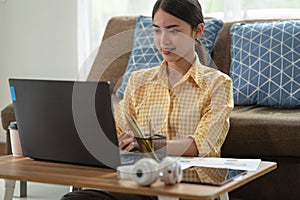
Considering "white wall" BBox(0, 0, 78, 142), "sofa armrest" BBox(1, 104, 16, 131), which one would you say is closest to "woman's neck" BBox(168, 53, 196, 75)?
"sofa armrest" BBox(1, 104, 16, 131)

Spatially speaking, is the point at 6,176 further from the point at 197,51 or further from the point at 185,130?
the point at 197,51

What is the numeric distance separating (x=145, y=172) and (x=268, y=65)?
1.75m

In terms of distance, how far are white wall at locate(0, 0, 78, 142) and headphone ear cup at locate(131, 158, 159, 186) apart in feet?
9.79

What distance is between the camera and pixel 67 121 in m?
1.74

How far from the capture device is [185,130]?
6.98 feet

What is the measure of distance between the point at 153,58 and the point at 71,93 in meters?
1.69

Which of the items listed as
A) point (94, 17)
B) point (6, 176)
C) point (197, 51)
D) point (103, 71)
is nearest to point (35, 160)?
point (6, 176)

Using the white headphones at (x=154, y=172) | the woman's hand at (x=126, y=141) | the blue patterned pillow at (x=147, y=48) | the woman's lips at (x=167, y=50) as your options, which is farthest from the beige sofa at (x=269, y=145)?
the white headphones at (x=154, y=172)

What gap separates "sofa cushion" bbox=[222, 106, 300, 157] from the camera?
2664mm

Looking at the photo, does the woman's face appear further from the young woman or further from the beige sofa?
the beige sofa

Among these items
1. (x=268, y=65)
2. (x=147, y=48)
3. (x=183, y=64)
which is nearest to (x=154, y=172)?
(x=183, y=64)

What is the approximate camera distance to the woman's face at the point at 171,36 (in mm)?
2031

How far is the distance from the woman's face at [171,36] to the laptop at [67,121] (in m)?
0.43

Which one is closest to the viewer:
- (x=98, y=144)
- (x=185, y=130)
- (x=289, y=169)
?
(x=98, y=144)
